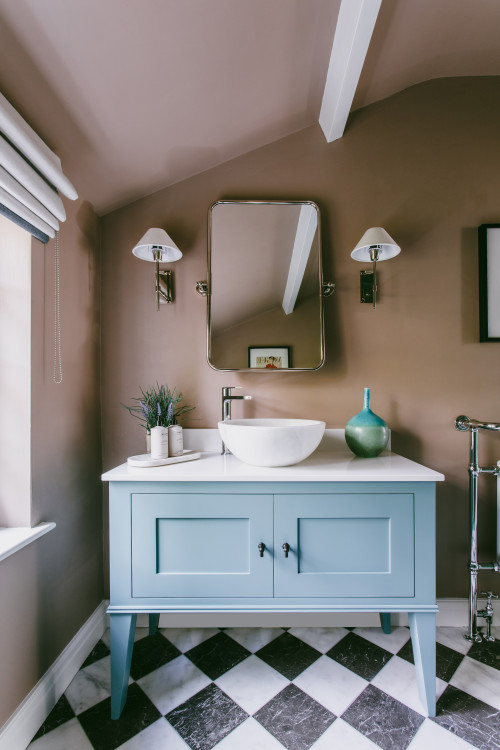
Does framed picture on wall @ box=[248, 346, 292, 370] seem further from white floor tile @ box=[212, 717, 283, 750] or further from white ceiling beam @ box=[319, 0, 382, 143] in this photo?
white floor tile @ box=[212, 717, 283, 750]

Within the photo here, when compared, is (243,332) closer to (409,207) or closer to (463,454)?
(409,207)

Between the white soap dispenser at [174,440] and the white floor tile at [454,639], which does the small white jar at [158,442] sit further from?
the white floor tile at [454,639]

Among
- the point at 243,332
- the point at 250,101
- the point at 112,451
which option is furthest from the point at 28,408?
the point at 250,101

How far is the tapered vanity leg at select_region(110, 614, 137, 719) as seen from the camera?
119 centimetres

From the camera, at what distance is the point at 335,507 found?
1.20m

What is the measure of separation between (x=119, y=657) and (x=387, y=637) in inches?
43.0

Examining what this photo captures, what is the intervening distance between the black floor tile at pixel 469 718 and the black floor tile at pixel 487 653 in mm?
232

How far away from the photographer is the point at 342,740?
43.9 inches

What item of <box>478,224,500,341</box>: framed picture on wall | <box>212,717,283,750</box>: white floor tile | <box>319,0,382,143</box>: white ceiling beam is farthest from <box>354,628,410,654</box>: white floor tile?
<box>319,0,382,143</box>: white ceiling beam

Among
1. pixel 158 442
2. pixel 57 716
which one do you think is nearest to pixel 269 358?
pixel 158 442

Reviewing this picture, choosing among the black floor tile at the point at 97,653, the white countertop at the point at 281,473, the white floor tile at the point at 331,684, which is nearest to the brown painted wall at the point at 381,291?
the white countertop at the point at 281,473

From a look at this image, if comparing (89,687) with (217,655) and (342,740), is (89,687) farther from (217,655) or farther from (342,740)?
(342,740)

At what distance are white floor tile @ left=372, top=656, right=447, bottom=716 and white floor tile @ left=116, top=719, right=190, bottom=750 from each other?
69cm

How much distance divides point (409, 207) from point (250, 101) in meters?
0.82
